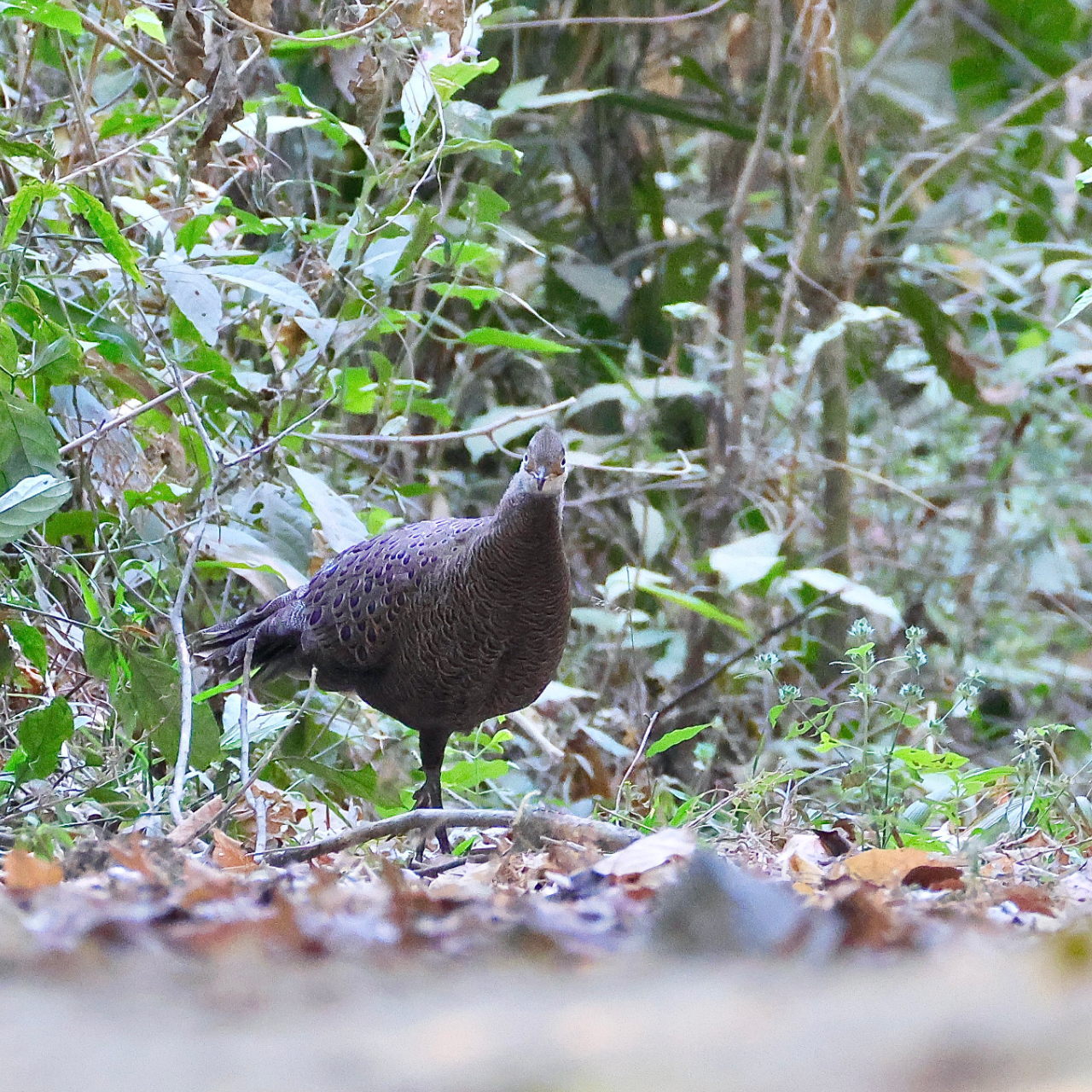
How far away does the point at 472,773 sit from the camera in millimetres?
3775

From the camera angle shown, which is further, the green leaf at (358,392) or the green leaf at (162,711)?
the green leaf at (358,392)

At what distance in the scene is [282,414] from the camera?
379 cm

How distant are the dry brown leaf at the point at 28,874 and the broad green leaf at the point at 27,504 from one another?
86 centimetres

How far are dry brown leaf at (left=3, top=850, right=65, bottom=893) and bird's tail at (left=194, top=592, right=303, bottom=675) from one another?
1874 mm

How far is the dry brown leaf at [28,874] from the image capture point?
1762 mm

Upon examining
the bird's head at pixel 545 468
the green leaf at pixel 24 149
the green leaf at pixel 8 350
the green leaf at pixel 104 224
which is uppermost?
the green leaf at pixel 24 149

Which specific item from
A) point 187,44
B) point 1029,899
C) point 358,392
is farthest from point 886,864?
point 187,44

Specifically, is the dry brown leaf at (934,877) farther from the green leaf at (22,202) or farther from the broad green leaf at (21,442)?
the green leaf at (22,202)

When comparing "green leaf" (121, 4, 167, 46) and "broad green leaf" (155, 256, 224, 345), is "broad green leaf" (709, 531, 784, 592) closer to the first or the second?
"broad green leaf" (155, 256, 224, 345)

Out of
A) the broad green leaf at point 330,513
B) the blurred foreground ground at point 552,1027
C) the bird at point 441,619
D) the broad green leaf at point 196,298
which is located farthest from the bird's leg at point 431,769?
the blurred foreground ground at point 552,1027

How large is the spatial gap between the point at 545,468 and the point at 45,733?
1280 millimetres

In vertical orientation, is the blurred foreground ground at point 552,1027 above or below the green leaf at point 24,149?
below

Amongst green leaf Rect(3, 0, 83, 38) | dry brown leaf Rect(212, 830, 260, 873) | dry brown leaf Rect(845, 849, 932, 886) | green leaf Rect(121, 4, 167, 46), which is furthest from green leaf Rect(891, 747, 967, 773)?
green leaf Rect(121, 4, 167, 46)

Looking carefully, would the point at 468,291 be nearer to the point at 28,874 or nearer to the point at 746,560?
the point at 746,560
